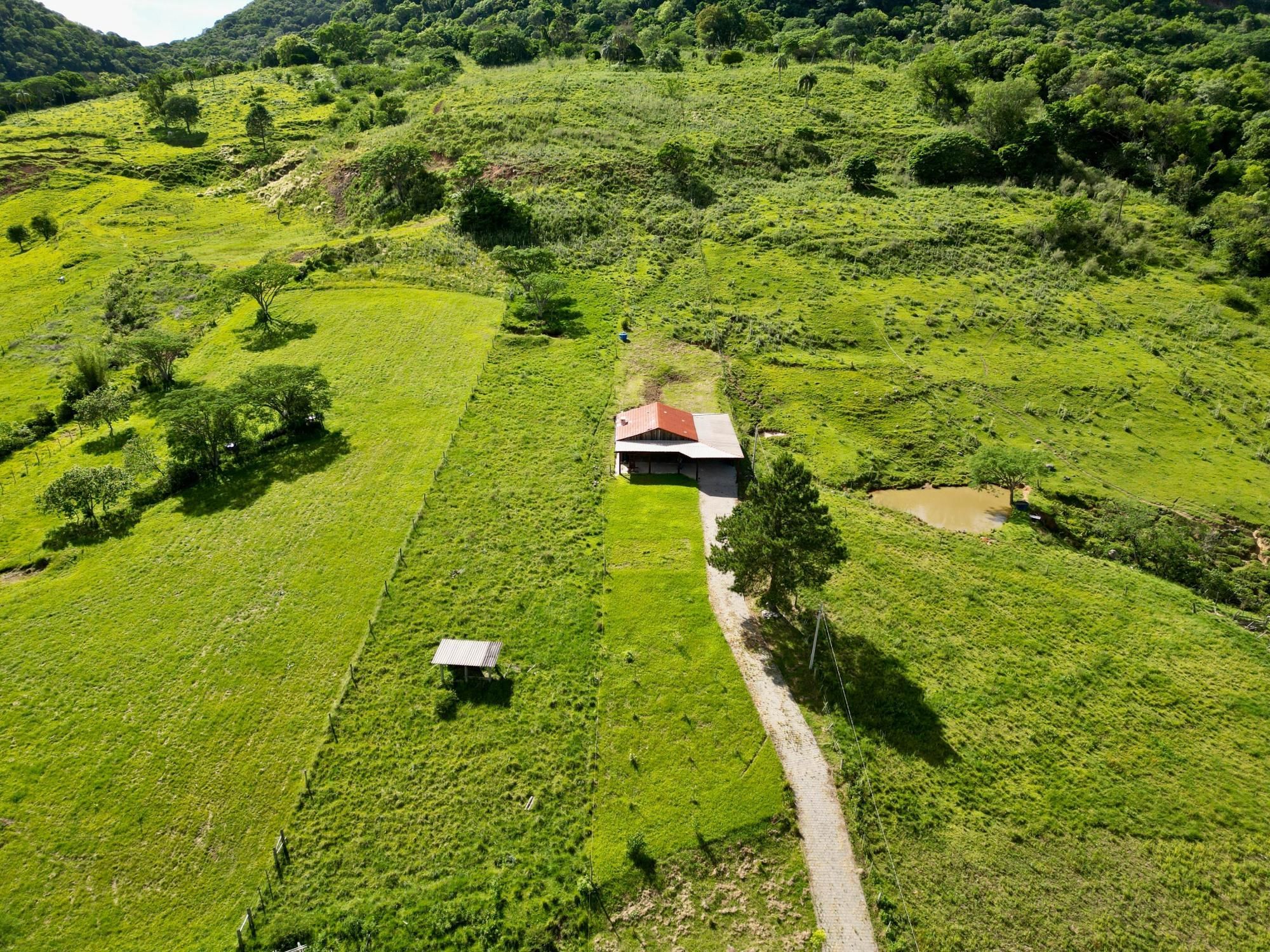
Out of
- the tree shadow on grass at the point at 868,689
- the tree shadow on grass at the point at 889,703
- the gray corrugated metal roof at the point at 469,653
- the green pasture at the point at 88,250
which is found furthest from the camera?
the green pasture at the point at 88,250

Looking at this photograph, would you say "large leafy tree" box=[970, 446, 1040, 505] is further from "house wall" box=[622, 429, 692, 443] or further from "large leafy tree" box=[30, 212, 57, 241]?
"large leafy tree" box=[30, 212, 57, 241]

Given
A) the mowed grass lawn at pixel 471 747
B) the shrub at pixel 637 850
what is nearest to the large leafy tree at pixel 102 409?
the mowed grass lawn at pixel 471 747

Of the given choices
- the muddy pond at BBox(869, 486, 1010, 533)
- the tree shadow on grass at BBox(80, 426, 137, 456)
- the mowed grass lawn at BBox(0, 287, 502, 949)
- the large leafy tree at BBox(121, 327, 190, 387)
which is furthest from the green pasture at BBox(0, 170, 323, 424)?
the muddy pond at BBox(869, 486, 1010, 533)

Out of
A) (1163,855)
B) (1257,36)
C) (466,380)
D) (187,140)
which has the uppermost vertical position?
(1257,36)

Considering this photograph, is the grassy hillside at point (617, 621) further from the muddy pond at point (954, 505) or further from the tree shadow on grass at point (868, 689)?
the muddy pond at point (954, 505)

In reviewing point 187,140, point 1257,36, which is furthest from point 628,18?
point 1257,36

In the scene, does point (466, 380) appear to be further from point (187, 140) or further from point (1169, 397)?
point (187, 140)
